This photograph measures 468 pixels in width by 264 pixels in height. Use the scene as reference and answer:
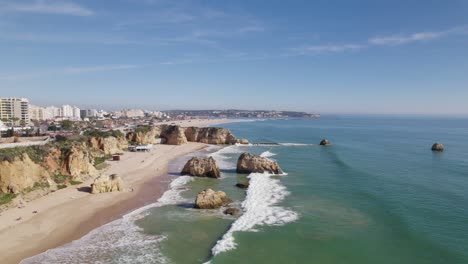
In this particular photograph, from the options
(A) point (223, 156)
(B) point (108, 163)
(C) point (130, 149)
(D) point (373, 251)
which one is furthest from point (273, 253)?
(C) point (130, 149)

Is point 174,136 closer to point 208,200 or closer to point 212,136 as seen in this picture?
point 212,136

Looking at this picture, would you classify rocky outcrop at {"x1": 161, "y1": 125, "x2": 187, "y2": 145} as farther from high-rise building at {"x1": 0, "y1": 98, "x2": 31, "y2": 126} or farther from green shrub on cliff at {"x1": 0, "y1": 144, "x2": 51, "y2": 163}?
high-rise building at {"x1": 0, "y1": 98, "x2": 31, "y2": 126}

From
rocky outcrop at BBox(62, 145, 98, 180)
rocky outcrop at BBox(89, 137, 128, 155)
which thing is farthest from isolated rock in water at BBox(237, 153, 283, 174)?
rocky outcrop at BBox(89, 137, 128, 155)

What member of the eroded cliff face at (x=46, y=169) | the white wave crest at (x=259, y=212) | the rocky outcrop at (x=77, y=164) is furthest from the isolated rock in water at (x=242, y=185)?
the rocky outcrop at (x=77, y=164)

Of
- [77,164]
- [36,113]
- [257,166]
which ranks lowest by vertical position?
[257,166]

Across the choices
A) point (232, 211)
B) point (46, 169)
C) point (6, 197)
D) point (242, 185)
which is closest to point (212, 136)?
point (242, 185)

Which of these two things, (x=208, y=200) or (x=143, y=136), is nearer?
(x=208, y=200)
